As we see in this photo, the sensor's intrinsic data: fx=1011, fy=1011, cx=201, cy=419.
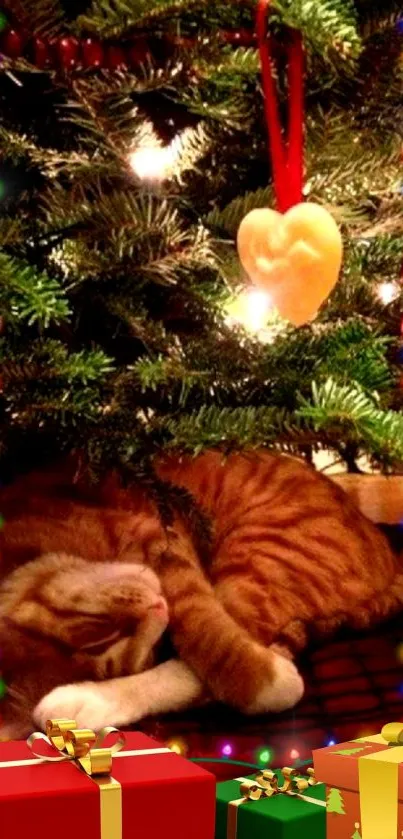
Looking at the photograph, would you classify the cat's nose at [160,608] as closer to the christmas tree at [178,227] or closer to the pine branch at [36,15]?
the christmas tree at [178,227]

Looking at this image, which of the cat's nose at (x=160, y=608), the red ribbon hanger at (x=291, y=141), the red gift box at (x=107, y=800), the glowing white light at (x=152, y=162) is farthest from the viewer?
the cat's nose at (x=160, y=608)

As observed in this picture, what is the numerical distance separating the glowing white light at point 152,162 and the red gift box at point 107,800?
60 centimetres

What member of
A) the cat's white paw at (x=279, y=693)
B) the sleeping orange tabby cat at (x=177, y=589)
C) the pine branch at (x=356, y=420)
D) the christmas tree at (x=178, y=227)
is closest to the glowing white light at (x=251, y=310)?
the christmas tree at (x=178, y=227)

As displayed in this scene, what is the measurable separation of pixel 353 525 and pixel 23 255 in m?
0.64

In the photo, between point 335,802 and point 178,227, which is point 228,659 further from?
point 178,227

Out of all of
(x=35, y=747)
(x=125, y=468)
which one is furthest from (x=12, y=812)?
(x=125, y=468)

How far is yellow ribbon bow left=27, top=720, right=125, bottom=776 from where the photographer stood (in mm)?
737

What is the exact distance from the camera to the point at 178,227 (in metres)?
1.05

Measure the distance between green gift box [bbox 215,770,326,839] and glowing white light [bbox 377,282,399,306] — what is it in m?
0.58

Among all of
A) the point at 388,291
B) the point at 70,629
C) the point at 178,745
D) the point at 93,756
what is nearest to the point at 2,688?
the point at 70,629

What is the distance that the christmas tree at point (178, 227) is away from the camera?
966mm

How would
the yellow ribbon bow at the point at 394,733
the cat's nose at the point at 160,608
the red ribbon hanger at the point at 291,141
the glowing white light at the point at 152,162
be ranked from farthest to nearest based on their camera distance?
the cat's nose at the point at 160,608
the glowing white light at the point at 152,162
the red ribbon hanger at the point at 291,141
the yellow ribbon bow at the point at 394,733

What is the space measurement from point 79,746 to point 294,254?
0.45 m

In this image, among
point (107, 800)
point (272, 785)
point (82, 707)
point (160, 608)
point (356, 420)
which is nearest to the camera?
point (107, 800)
